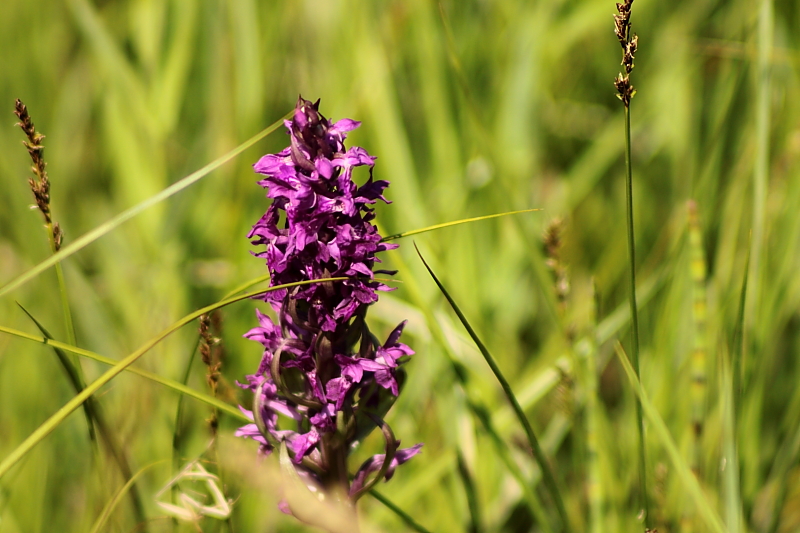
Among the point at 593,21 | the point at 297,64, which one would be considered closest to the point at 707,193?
the point at 593,21

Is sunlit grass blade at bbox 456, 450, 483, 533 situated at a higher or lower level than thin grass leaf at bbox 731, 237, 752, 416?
lower

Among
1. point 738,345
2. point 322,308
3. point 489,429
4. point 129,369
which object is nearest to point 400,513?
point 489,429

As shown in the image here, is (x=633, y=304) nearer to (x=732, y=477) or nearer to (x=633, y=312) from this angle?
(x=633, y=312)

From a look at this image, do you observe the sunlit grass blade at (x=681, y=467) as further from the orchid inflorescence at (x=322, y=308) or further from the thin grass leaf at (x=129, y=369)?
the thin grass leaf at (x=129, y=369)

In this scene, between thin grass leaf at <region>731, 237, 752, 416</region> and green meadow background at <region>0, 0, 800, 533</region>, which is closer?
thin grass leaf at <region>731, 237, 752, 416</region>

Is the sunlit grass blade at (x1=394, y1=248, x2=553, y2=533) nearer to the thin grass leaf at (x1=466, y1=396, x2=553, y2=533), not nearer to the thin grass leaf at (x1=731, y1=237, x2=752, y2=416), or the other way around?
the thin grass leaf at (x1=466, y1=396, x2=553, y2=533)

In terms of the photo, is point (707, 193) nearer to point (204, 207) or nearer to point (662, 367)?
point (662, 367)

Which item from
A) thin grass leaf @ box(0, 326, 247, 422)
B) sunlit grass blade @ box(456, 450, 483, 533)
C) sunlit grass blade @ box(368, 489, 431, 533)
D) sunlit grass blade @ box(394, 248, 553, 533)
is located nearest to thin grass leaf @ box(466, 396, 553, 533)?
sunlit grass blade @ box(394, 248, 553, 533)
